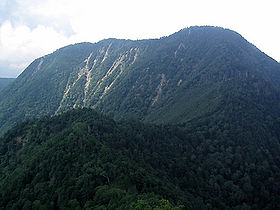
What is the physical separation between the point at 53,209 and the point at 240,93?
12167 cm

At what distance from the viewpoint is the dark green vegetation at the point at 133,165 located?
49.7 m

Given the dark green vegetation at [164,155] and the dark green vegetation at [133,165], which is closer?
the dark green vegetation at [133,165]

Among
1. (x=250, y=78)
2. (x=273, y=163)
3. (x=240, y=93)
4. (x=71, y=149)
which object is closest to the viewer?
(x=71, y=149)

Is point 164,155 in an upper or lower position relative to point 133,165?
lower

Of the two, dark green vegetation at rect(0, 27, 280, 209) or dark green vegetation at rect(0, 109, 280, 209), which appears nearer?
dark green vegetation at rect(0, 109, 280, 209)

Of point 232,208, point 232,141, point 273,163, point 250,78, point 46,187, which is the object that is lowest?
point 232,208

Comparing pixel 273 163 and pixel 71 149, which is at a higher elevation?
pixel 71 149

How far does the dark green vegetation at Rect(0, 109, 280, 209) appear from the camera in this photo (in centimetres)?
4969

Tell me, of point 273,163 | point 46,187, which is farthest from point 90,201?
point 273,163

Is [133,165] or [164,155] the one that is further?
[164,155]

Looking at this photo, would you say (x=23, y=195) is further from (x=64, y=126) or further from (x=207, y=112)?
(x=207, y=112)

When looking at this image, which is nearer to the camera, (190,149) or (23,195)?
(23,195)

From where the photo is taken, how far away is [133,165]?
203 ft

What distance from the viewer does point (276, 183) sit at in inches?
3573
